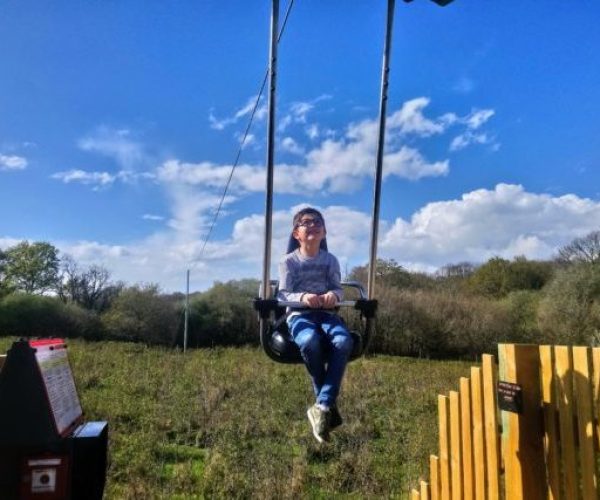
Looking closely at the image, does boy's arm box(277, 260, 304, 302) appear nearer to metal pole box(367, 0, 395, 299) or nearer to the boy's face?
the boy's face

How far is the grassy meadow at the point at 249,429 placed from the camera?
8.31 metres

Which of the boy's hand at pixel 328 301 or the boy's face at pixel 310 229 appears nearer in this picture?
the boy's hand at pixel 328 301

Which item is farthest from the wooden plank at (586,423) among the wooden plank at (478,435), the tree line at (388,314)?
the tree line at (388,314)

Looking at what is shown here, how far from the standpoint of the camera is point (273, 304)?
326 centimetres

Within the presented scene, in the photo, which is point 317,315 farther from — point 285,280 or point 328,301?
point 285,280

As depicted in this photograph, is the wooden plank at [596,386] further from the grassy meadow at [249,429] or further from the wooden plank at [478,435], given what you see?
the grassy meadow at [249,429]

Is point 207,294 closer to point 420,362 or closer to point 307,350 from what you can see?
point 420,362

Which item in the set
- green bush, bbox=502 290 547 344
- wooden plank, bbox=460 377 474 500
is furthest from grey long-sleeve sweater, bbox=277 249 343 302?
green bush, bbox=502 290 547 344

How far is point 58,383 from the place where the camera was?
A: 8.39ft

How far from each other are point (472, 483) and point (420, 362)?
1677 cm

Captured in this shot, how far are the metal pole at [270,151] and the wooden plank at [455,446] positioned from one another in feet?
7.33

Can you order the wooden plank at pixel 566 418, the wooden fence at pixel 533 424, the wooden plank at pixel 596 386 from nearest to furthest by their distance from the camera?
1. the wooden plank at pixel 596 386
2. the wooden fence at pixel 533 424
3. the wooden plank at pixel 566 418

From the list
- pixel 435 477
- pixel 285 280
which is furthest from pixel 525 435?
pixel 435 477

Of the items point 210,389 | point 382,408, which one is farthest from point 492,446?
point 210,389
